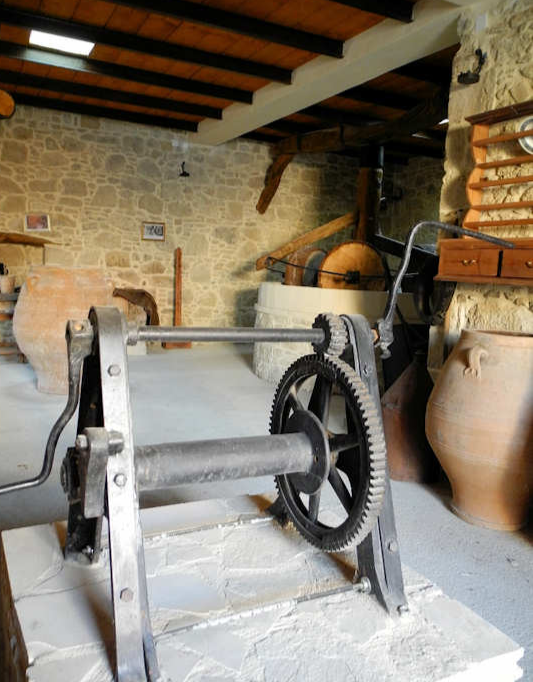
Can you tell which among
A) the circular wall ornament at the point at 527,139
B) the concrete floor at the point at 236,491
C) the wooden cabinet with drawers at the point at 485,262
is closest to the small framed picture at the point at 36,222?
the concrete floor at the point at 236,491

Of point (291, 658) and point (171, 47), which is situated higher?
point (171, 47)

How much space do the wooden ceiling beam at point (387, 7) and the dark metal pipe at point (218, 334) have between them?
290cm

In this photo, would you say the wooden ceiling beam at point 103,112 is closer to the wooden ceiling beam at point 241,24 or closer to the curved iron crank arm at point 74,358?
the wooden ceiling beam at point 241,24

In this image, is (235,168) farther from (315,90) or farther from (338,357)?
(338,357)

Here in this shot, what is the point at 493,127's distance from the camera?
2.88 meters

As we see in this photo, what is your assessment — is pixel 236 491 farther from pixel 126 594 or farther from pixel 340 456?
pixel 126 594

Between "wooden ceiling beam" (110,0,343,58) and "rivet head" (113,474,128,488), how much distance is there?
347 cm

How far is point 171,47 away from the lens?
446 cm

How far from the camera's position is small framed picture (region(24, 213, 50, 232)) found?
644cm

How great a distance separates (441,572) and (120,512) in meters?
1.44

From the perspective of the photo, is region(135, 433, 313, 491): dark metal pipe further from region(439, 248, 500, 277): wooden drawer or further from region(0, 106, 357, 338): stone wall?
region(0, 106, 357, 338): stone wall

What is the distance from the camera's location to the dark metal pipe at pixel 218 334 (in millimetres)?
1223

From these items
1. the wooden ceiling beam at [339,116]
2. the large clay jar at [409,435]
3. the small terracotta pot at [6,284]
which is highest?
the wooden ceiling beam at [339,116]

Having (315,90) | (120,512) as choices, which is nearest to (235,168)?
(315,90)
